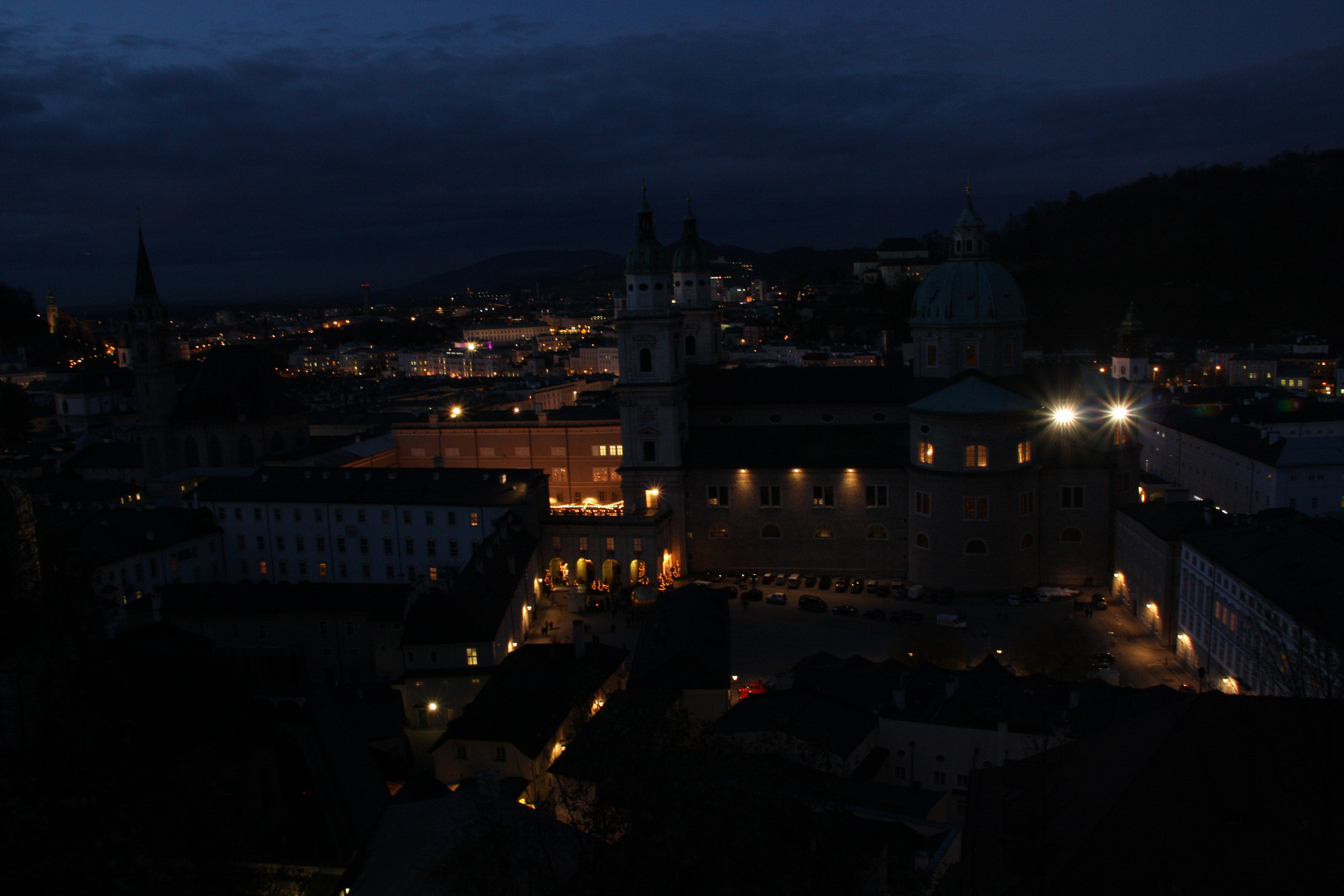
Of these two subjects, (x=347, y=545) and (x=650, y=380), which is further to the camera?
(x=650, y=380)

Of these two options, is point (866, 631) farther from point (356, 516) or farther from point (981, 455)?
point (356, 516)

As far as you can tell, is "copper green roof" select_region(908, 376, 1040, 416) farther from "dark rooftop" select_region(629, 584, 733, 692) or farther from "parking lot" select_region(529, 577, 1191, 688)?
Answer: "dark rooftop" select_region(629, 584, 733, 692)

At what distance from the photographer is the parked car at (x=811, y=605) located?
41969mm

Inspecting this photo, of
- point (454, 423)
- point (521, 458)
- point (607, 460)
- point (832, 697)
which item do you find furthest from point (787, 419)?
point (832, 697)

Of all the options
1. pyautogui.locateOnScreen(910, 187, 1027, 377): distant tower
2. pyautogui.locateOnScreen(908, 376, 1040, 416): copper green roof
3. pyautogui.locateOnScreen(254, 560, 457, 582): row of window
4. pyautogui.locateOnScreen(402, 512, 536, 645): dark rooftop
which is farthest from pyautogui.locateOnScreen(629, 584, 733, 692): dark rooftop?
pyautogui.locateOnScreen(910, 187, 1027, 377): distant tower

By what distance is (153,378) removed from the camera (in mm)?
57781

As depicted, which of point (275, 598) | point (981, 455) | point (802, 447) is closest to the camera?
point (275, 598)

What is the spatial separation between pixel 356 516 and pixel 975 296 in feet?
98.4

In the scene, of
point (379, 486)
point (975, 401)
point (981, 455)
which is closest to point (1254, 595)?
point (981, 455)

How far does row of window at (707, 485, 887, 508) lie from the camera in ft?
154

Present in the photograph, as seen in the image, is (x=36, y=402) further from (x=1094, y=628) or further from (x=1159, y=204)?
(x=1159, y=204)

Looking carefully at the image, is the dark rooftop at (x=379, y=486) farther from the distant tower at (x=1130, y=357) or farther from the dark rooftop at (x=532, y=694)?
the distant tower at (x=1130, y=357)

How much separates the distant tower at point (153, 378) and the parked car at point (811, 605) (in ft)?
126

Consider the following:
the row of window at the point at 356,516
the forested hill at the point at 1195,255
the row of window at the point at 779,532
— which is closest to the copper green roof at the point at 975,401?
the row of window at the point at 779,532
